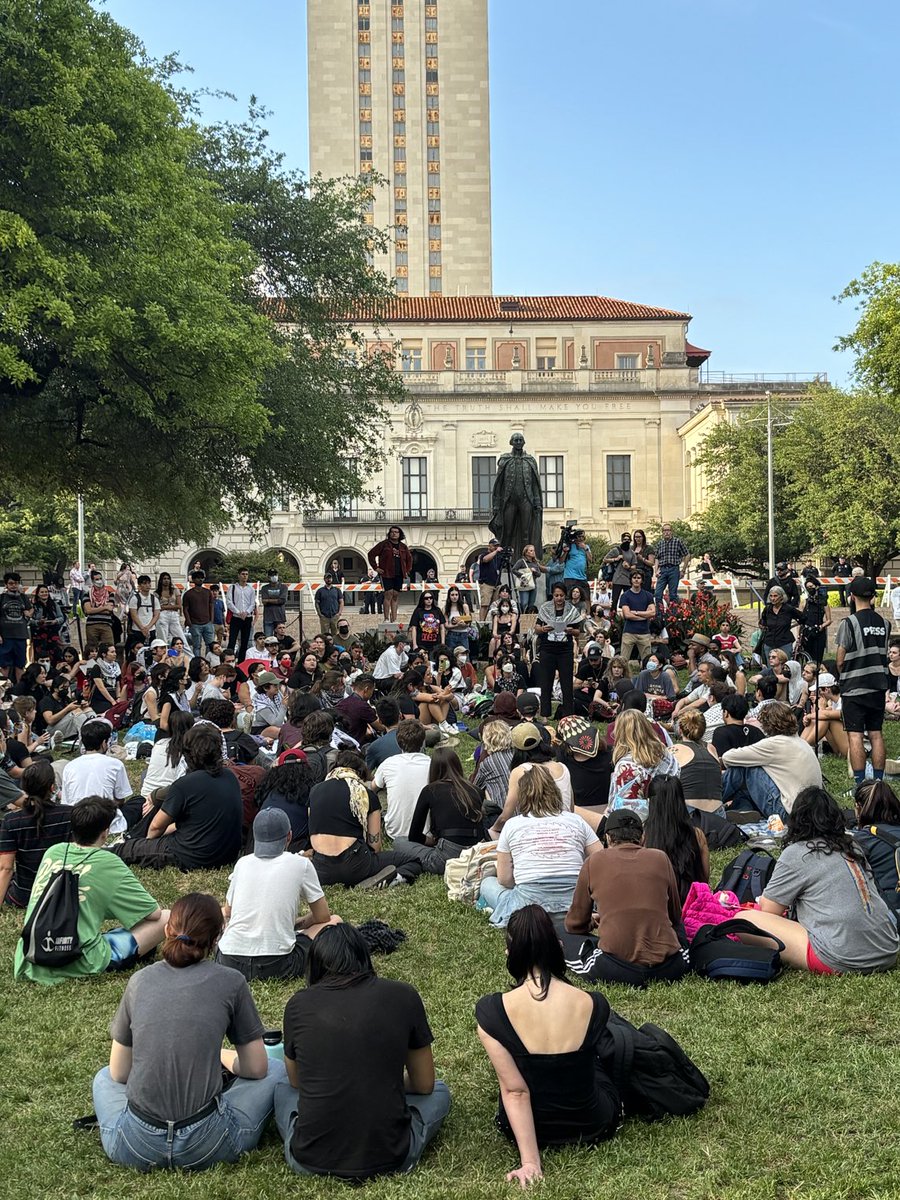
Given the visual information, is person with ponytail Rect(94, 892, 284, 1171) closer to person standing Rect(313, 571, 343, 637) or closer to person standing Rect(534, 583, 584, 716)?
person standing Rect(534, 583, 584, 716)

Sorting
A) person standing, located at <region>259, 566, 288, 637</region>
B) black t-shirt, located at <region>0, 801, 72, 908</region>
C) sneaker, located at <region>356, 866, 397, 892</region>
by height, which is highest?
person standing, located at <region>259, 566, 288, 637</region>

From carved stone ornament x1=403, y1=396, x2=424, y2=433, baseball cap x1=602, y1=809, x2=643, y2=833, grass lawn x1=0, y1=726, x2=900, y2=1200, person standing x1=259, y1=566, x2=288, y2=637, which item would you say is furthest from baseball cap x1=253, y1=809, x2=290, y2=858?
carved stone ornament x1=403, y1=396, x2=424, y2=433

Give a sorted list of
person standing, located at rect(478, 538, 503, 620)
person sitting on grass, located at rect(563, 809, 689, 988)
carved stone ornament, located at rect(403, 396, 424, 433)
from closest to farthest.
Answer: person sitting on grass, located at rect(563, 809, 689, 988), person standing, located at rect(478, 538, 503, 620), carved stone ornament, located at rect(403, 396, 424, 433)

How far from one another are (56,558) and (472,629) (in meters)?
31.3

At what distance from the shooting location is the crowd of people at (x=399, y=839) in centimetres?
461

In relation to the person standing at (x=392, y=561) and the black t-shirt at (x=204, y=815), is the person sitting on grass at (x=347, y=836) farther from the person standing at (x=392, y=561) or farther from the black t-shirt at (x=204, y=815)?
the person standing at (x=392, y=561)

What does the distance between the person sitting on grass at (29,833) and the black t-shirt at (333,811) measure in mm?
1561

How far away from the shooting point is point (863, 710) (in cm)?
1065

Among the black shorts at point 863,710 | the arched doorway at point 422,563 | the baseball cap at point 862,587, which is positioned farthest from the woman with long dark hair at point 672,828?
the arched doorway at point 422,563

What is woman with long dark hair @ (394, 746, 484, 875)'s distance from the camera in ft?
29.3

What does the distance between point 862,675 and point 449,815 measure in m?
3.98

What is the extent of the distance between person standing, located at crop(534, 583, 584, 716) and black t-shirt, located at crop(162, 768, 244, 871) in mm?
7181

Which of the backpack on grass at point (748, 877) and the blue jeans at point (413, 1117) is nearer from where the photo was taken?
the blue jeans at point (413, 1117)

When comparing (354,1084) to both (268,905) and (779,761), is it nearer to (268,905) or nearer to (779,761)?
(268,905)
